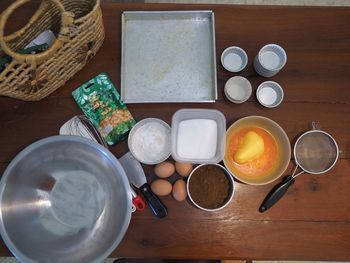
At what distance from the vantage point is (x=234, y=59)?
83cm

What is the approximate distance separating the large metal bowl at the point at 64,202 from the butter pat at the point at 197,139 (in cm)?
16

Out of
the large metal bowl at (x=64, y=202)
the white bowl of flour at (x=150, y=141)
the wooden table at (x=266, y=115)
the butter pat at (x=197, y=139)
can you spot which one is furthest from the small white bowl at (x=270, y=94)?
the large metal bowl at (x=64, y=202)

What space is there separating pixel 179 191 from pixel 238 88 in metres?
0.28

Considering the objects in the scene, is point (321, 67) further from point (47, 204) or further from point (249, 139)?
point (47, 204)

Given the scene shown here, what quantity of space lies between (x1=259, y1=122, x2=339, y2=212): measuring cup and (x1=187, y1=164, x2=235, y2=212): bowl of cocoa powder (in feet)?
0.32

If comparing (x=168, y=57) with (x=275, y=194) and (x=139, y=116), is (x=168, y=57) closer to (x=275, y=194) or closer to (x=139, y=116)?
(x=139, y=116)

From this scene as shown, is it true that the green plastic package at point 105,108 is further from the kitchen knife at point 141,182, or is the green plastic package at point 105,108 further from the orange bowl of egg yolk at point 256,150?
the orange bowl of egg yolk at point 256,150

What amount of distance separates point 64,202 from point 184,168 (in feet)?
0.92

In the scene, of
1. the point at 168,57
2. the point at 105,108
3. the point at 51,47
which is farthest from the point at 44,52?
the point at 168,57

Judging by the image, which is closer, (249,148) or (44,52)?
(44,52)

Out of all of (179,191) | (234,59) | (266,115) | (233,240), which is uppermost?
(234,59)

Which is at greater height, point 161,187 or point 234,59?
point 234,59

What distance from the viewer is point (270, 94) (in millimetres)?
812

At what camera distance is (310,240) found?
76 centimetres
